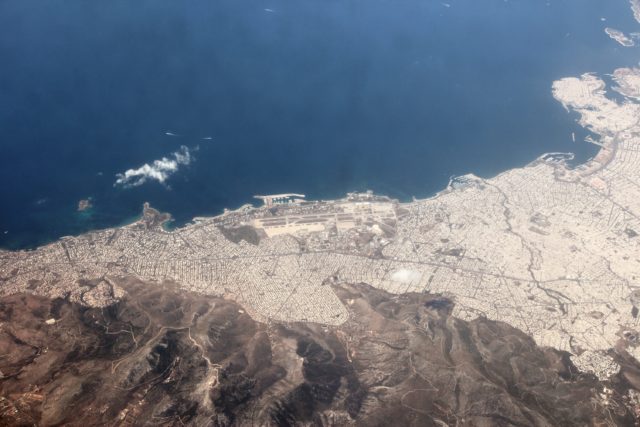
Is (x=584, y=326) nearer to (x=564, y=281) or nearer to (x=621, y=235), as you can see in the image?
(x=564, y=281)

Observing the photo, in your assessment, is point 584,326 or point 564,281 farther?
point 564,281

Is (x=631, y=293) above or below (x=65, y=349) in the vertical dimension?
above

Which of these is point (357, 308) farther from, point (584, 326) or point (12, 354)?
point (12, 354)

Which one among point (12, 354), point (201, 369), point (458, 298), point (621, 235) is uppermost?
point (621, 235)

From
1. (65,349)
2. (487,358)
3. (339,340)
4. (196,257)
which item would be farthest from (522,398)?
(65,349)

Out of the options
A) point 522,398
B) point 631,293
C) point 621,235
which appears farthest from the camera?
point 621,235

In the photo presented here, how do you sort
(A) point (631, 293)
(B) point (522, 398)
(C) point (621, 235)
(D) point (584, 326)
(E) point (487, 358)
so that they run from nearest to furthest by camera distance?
(B) point (522, 398)
(E) point (487, 358)
(D) point (584, 326)
(A) point (631, 293)
(C) point (621, 235)

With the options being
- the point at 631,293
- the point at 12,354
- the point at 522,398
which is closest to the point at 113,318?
the point at 12,354
